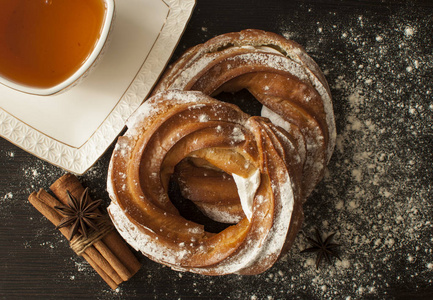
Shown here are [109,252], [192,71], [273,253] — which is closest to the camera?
[273,253]

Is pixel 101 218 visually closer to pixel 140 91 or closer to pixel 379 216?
pixel 140 91

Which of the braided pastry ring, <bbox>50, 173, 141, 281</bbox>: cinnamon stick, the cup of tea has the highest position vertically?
the cup of tea

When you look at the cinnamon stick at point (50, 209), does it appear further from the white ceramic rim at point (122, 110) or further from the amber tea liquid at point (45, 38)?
the amber tea liquid at point (45, 38)

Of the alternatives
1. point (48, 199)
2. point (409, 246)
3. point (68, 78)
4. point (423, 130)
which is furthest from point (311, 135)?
point (48, 199)

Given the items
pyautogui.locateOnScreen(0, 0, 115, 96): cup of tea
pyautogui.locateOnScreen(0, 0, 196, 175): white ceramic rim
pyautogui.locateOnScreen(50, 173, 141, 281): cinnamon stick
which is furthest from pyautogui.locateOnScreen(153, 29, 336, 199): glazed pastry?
pyautogui.locateOnScreen(50, 173, 141, 281): cinnamon stick

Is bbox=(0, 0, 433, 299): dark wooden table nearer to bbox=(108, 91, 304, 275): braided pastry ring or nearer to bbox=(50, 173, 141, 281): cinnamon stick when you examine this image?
bbox=(50, 173, 141, 281): cinnamon stick

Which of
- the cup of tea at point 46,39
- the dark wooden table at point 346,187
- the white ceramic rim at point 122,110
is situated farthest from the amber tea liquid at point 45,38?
the dark wooden table at point 346,187

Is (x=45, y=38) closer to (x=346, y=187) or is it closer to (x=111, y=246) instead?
(x=111, y=246)
